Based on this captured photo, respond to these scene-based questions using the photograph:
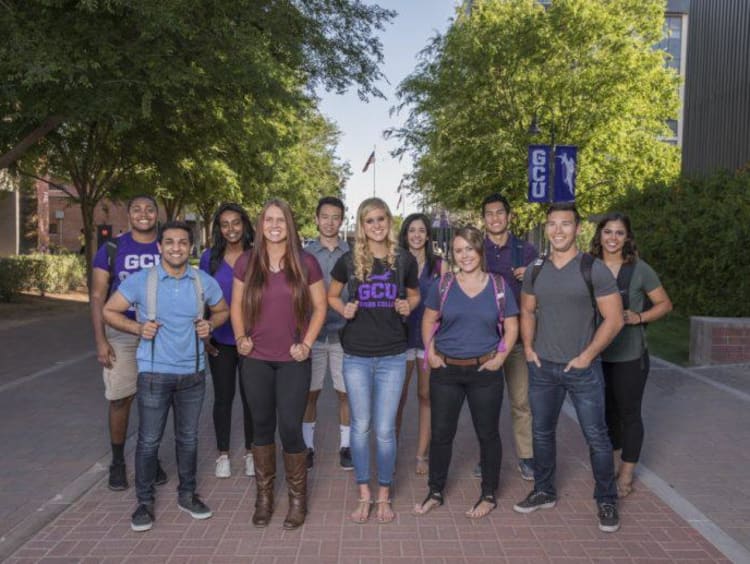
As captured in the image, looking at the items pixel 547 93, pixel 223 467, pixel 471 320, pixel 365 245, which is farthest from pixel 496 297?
pixel 547 93

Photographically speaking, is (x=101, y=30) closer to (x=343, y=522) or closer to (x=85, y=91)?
(x=85, y=91)

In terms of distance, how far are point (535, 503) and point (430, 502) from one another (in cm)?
64

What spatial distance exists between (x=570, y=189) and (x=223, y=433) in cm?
1046

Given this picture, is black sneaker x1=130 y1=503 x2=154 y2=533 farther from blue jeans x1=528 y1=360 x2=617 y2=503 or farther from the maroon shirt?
blue jeans x1=528 y1=360 x2=617 y2=503

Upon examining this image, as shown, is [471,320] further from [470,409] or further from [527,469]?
[527,469]

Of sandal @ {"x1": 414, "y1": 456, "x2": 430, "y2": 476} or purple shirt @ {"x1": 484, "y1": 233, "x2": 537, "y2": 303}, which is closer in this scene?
purple shirt @ {"x1": 484, "y1": 233, "x2": 537, "y2": 303}

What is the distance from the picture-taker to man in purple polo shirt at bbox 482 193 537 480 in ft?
16.1

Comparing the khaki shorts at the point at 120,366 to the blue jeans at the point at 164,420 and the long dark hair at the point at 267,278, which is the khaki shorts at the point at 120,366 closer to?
the blue jeans at the point at 164,420

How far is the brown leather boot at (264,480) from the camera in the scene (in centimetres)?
424

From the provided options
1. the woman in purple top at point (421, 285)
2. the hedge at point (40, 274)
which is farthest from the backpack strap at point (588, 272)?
the hedge at point (40, 274)

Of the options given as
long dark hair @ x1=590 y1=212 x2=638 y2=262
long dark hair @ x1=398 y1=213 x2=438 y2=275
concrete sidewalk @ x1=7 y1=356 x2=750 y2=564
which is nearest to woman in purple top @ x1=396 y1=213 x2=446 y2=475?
long dark hair @ x1=398 y1=213 x2=438 y2=275

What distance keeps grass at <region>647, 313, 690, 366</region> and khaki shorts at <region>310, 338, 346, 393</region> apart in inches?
264

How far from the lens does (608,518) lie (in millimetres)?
4191

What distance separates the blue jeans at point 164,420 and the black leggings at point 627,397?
251 cm
